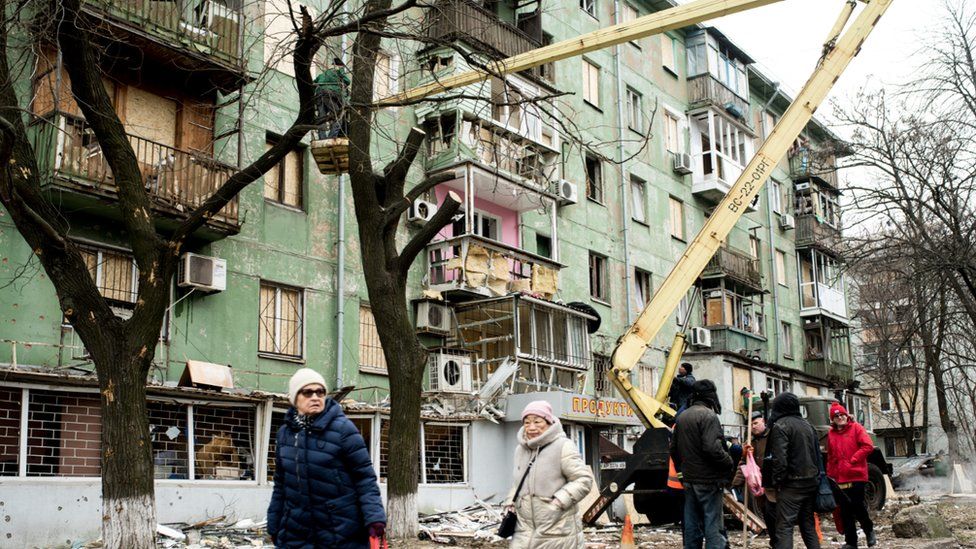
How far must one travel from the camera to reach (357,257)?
72.2 feet

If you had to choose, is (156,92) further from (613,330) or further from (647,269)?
(647,269)

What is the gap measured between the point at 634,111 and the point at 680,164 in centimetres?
250

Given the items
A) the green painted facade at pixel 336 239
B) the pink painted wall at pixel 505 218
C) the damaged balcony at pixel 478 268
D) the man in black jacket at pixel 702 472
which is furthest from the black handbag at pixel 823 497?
the pink painted wall at pixel 505 218

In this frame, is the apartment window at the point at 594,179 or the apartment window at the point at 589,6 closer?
the apartment window at the point at 594,179

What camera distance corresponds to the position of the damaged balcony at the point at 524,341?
23.2 meters

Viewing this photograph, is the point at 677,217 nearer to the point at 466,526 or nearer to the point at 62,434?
the point at 466,526

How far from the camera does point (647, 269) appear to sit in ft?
104

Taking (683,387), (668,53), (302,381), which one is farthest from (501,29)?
(302,381)

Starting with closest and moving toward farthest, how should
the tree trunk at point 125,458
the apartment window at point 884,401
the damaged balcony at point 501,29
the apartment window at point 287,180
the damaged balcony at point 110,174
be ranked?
the tree trunk at point 125,458, the damaged balcony at point 110,174, the apartment window at point 287,180, the damaged balcony at point 501,29, the apartment window at point 884,401

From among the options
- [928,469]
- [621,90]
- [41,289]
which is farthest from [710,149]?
[41,289]

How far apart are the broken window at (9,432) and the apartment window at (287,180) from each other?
23.5 feet

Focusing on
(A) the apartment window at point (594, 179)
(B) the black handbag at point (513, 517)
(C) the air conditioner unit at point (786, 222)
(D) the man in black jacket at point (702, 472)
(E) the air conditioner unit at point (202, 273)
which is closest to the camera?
(B) the black handbag at point (513, 517)

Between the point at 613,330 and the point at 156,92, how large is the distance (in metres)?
15.3

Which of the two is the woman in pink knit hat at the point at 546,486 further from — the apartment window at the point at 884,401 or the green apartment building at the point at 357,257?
the apartment window at the point at 884,401
